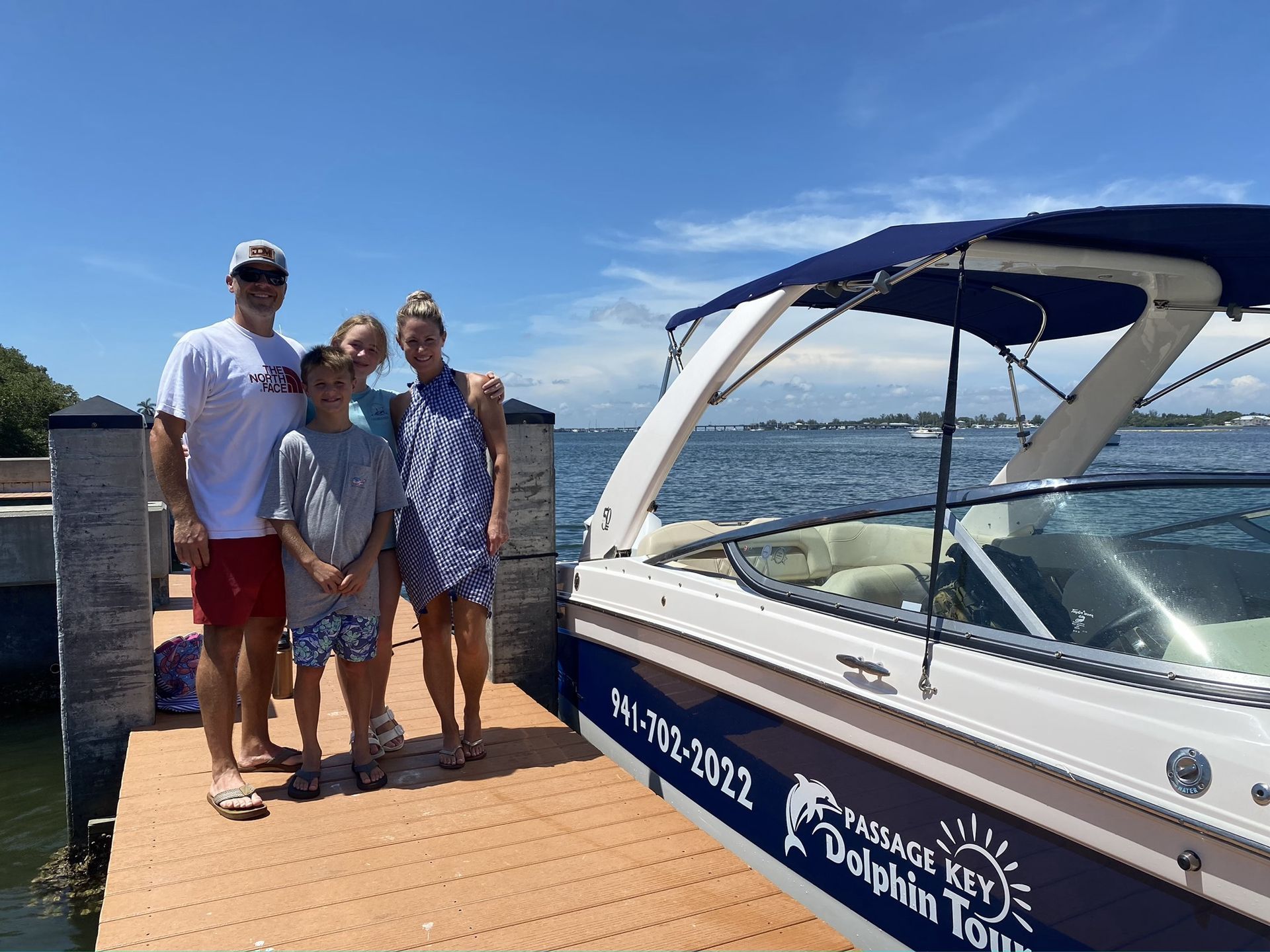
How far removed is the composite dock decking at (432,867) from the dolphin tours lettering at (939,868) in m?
0.27

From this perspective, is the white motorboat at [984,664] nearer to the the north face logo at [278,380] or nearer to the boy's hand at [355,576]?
the boy's hand at [355,576]

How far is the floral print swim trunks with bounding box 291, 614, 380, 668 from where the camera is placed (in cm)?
303

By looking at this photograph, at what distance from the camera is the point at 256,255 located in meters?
2.97

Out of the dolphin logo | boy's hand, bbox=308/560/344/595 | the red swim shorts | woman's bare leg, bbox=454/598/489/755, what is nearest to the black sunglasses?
the red swim shorts

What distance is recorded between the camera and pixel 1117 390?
4.00m

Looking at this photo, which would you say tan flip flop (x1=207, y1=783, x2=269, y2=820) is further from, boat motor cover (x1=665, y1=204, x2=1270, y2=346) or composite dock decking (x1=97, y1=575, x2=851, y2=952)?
boat motor cover (x1=665, y1=204, x2=1270, y2=346)

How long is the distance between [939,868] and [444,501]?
208cm

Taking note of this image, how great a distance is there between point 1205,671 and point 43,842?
17.4 ft

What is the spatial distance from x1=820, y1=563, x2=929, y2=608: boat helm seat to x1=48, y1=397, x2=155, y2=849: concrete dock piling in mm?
2732

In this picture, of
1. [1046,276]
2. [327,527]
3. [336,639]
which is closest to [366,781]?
[336,639]

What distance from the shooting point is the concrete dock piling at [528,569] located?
435cm

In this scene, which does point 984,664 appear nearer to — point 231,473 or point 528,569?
point 231,473

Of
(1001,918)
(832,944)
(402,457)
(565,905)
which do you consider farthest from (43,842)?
(1001,918)

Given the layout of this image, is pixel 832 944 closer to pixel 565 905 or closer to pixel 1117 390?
pixel 565 905
